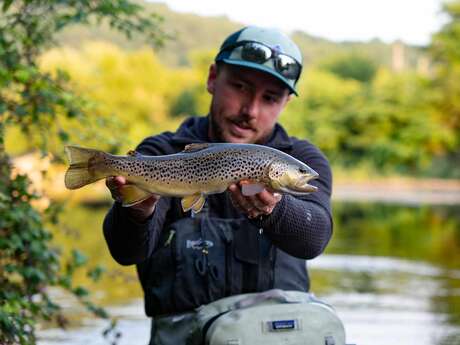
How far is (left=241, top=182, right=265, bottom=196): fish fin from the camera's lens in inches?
125

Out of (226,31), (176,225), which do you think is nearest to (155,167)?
(176,225)

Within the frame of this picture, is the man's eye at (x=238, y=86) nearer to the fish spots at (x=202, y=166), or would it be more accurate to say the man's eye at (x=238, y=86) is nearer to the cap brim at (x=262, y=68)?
the cap brim at (x=262, y=68)

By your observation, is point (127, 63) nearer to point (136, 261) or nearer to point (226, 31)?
point (136, 261)

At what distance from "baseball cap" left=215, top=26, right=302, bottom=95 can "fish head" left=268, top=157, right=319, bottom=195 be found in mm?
903

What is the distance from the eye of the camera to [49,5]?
564cm

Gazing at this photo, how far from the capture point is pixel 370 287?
12.2 meters

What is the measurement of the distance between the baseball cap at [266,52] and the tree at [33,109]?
4.31 feet

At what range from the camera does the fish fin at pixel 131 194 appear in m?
3.27

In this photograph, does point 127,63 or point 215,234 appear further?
point 127,63

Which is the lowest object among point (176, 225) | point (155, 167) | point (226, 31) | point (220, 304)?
point (226, 31)

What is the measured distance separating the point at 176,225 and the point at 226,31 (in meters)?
165

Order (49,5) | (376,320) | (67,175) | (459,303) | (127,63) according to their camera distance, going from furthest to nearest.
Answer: (127,63) → (459,303) → (376,320) → (49,5) → (67,175)

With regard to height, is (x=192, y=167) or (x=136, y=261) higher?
(x=192, y=167)

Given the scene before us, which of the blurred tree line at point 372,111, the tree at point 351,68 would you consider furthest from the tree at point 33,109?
the tree at point 351,68
